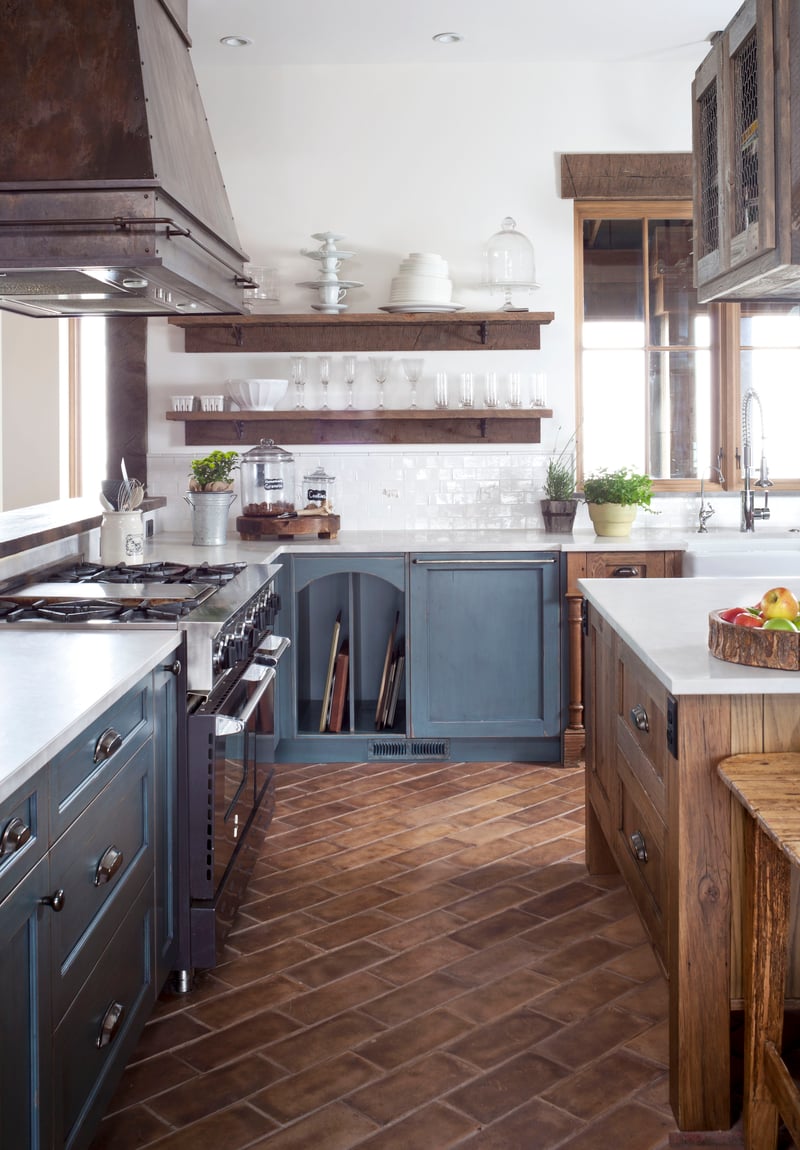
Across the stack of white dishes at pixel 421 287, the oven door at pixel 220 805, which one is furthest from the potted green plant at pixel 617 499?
the oven door at pixel 220 805

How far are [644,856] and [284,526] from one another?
2755 mm

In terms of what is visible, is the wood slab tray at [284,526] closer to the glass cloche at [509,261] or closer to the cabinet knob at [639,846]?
the glass cloche at [509,261]

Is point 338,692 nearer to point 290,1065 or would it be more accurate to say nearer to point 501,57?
point 290,1065

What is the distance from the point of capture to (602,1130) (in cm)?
232

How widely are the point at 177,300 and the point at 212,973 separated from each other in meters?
2.04

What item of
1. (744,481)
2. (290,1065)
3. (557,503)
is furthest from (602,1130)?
(744,481)

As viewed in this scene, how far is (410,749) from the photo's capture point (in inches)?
199

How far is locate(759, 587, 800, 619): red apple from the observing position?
2404 millimetres

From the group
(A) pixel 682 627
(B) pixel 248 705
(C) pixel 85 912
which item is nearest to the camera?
(C) pixel 85 912

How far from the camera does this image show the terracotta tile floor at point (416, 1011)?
2.36m

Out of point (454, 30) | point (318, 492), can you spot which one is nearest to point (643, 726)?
point (318, 492)

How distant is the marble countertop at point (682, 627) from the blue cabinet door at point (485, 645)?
48.9 inches

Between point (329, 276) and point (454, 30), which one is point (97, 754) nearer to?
point (329, 276)

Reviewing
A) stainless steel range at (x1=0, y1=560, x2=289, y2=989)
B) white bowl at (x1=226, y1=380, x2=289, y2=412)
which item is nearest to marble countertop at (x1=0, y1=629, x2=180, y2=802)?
stainless steel range at (x1=0, y1=560, x2=289, y2=989)
